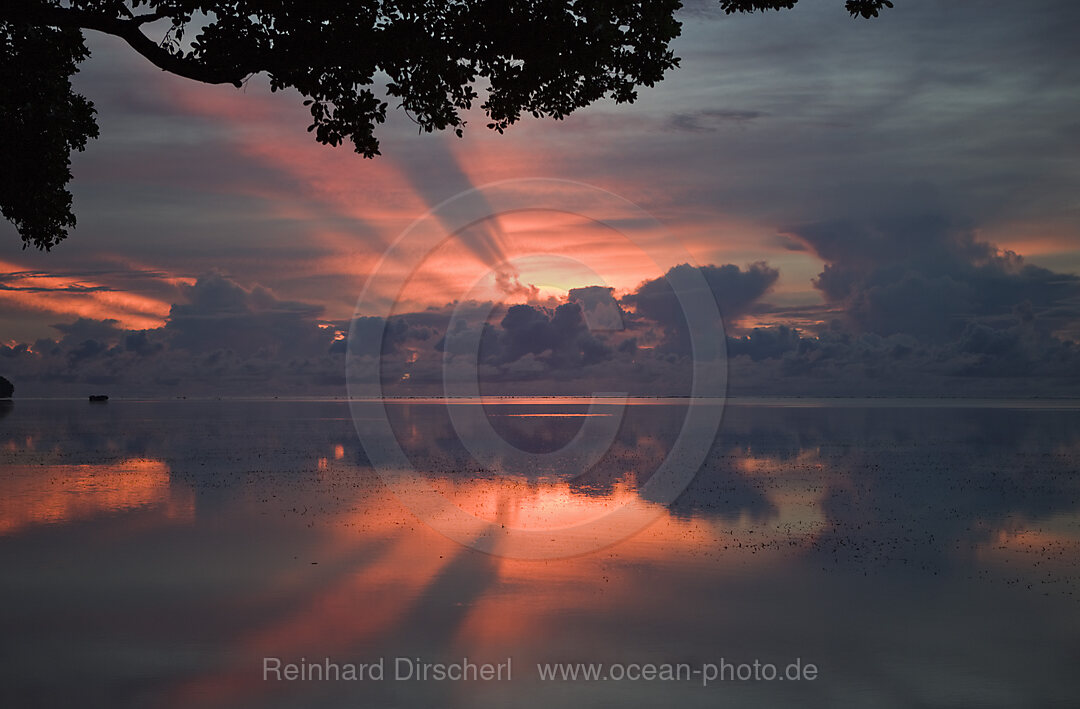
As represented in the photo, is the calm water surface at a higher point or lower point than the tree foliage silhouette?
lower

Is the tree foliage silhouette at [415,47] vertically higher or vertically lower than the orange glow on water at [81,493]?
higher

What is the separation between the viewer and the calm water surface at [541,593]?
1534cm

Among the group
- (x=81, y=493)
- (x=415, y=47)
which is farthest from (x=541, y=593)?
(x=81, y=493)

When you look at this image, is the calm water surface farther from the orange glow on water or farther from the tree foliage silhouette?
the tree foliage silhouette

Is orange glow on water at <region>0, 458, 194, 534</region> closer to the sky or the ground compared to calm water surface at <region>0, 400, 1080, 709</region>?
closer to the ground

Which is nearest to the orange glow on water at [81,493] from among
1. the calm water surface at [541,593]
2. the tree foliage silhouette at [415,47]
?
the calm water surface at [541,593]

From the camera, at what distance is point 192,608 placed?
65.7 feet

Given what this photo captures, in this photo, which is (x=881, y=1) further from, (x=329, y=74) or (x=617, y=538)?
(x=617, y=538)

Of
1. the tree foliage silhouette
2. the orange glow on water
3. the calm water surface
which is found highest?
the tree foliage silhouette

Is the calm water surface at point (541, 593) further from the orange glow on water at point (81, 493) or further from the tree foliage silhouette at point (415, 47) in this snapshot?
the tree foliage silhouette at point (415, 47)

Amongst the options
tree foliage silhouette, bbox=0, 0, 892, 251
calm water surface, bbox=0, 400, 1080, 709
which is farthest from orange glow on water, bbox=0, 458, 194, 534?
tree foliage silhouette, bbox=0, 0, 892, 251

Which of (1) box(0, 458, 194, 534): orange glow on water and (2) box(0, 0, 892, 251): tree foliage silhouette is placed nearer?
(2) box(0, 0, 892, 251): tree foliage silhouette

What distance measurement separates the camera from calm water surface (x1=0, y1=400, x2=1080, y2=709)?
15344mm

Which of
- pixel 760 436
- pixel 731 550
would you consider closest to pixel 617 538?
pixel 731 550
